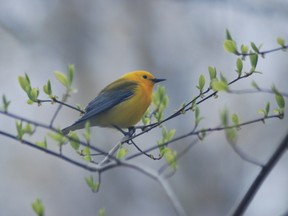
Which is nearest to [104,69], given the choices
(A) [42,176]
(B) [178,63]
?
(B) [178,63]

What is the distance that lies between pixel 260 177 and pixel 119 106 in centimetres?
287

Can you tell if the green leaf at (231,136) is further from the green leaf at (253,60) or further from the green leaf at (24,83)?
the green leaf at (24,83)

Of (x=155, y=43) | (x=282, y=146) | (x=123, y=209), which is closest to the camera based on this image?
(x=282, y=146)

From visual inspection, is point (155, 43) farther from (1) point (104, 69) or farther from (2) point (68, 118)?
(2) point (68, 118)

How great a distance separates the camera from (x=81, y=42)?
11.3 meters

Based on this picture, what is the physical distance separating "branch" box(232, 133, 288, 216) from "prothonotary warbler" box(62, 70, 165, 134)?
8.08 feet

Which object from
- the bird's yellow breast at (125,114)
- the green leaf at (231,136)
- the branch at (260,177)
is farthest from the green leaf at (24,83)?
the bird's yellow breast at (125,114)

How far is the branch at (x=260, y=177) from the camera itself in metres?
1.76

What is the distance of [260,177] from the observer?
5.96ft

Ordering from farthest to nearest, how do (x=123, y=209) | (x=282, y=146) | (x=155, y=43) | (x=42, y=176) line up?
(x=155, y=43) → (x=42, y=176) → (x=123, y=209) → (x=282, y=146)

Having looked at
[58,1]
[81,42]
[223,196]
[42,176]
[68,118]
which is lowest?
[223,196]

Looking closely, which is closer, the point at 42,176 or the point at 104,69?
the point at 42,176

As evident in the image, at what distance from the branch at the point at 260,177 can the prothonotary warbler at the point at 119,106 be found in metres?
2.46

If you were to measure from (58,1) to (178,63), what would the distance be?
2.54 metres
